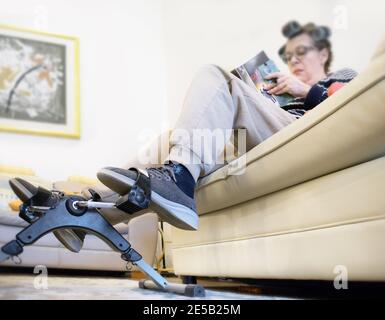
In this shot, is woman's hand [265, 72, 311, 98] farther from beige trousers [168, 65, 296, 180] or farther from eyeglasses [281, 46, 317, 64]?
eyeglasses [281, 46, 317, 64]

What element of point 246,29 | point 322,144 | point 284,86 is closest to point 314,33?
point 246,29

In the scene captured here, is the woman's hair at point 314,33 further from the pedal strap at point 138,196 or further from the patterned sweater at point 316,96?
the pedal strap at point 138,196

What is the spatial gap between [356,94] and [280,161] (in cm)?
24

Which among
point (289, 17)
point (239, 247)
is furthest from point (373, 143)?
point (289, 17)

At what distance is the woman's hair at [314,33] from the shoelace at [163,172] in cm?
136

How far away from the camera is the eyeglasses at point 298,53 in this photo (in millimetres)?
2123

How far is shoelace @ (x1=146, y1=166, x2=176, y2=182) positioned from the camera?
87 centimetres

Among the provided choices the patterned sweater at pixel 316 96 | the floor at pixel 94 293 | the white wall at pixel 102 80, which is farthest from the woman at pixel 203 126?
the white wall at pixel 102 80

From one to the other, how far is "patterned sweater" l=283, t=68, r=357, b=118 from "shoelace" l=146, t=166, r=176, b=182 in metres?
0.56

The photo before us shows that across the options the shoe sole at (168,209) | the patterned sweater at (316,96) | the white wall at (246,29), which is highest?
the white wall at (246,29)

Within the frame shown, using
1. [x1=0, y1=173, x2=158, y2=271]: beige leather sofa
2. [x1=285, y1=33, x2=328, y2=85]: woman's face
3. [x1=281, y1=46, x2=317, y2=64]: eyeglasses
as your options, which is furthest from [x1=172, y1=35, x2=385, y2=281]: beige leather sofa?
[x1=281, y1=46, x2=317, y2=64]: eyeglasses

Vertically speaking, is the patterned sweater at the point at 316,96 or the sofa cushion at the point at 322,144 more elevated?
the patterned sweater at the point at 316,96

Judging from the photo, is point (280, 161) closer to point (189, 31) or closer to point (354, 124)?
point (354, 124)

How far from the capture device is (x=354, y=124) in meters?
0.73
